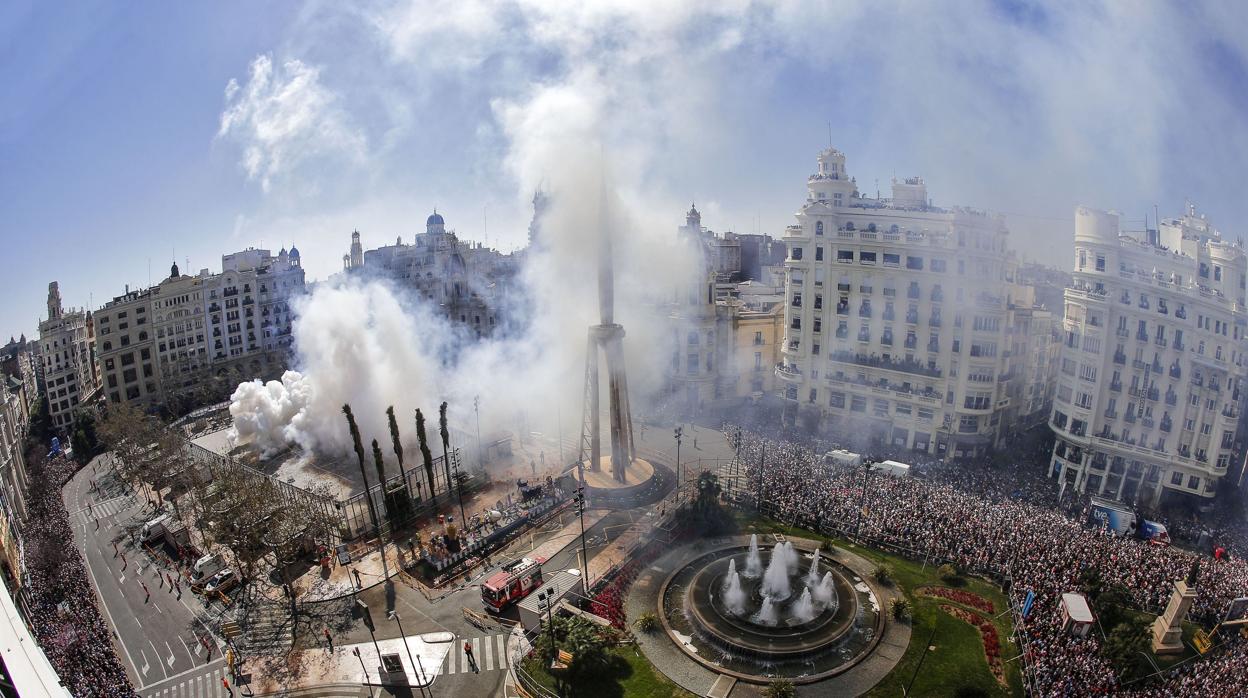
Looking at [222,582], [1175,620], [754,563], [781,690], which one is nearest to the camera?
[781,690]

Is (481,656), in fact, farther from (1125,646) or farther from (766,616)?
(1125,646)

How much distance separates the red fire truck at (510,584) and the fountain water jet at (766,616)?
→ 34.0 ft

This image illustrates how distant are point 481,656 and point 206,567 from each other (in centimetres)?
1774

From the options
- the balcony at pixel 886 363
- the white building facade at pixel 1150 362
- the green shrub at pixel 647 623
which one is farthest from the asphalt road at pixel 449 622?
the white building facade at pixel 1150 362

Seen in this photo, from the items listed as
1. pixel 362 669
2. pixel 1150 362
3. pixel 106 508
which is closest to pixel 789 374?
pixel 1150 362

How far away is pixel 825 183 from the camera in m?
51.4

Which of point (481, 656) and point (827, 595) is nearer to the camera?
point (481, 656)

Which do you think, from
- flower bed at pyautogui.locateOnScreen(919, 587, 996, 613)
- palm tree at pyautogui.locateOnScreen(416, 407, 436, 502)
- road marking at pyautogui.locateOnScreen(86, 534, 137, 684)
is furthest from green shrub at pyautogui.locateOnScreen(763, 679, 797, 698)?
road marking at pyautogui.locateOnScreen(86, 534, 137, 684)

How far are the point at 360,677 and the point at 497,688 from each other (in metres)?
5.83

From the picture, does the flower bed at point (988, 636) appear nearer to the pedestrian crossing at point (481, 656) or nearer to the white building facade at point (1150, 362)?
the white building facade at point (1150, 362)

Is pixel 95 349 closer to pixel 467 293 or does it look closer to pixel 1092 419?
pixel 467 293

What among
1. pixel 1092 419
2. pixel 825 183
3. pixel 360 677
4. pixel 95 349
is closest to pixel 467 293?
pixel 95 349

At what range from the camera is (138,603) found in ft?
108

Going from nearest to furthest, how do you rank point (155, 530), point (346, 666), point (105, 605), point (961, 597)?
point (346, 666)
point (961, 597)
point (105, 605)
point (155, 530)
